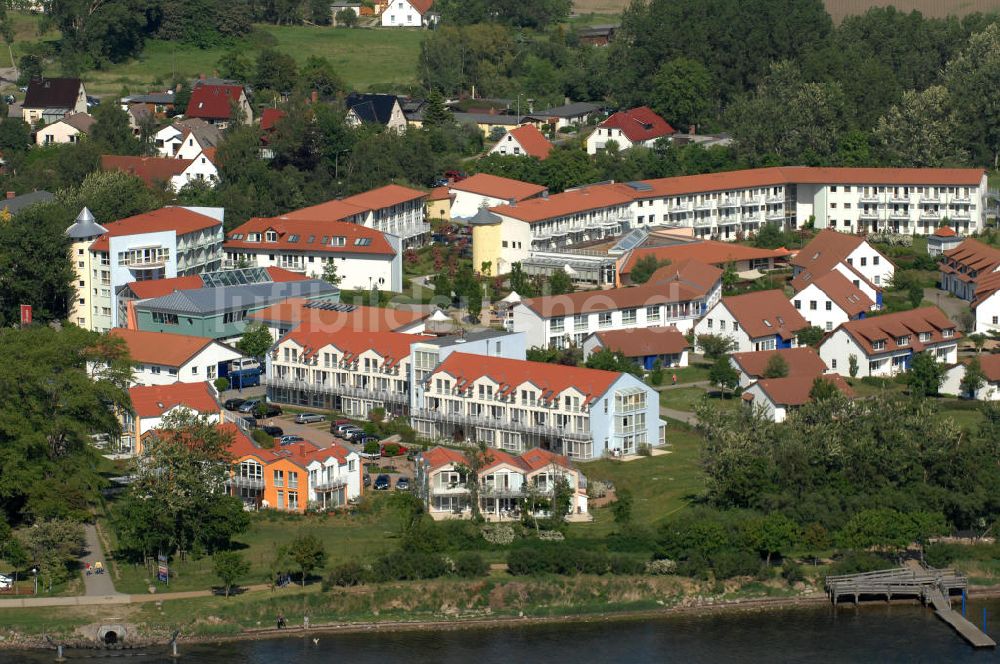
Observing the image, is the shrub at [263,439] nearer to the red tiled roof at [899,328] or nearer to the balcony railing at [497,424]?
the balcony railing at [497,424]

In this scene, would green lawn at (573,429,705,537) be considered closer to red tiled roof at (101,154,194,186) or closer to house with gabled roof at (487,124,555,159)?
house with gabled roof at (487,124,555,159)

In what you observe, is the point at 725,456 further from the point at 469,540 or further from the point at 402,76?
the point at 402,76

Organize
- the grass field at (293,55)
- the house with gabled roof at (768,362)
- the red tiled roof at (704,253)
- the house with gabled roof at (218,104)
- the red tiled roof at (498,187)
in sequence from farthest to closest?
the grass field at (293,55) < the house with gabled roof at (218,104) < the red tiled roof at (498,187) < the red tiled roof at (704,253) < the house with gabled roof at (768,362)

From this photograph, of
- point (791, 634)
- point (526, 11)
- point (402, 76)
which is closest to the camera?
point (791, 634)

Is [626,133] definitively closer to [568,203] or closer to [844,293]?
[568,203]

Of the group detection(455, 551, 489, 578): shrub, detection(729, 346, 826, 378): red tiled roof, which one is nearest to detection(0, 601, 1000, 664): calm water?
detection(455, 551, 489, 578): shrub

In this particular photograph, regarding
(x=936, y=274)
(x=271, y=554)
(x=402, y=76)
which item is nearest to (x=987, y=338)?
(x=936, y=274)

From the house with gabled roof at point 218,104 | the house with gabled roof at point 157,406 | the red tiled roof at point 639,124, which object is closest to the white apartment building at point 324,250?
the house with gabled roof at point 157,406
